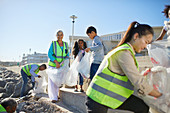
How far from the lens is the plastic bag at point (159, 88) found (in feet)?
4.88

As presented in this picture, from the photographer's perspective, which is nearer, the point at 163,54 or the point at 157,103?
the point at 157,103

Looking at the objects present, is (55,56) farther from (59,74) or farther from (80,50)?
(80,50)

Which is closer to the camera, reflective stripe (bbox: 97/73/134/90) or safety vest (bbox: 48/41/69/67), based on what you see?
reflective stripe (bbox: 97/73/134/90)

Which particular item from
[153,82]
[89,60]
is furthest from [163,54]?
[89,60]

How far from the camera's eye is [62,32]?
4367mm

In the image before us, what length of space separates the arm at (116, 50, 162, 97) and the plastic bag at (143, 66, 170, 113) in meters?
0.08

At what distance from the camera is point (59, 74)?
4.28 m

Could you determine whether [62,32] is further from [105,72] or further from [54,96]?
[105,72]

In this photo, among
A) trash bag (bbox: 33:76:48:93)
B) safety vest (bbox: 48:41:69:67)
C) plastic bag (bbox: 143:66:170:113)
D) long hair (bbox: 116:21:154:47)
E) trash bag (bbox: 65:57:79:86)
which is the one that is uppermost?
long hair (bbox: 116:21:154:47)

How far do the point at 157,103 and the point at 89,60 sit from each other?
8.76ft

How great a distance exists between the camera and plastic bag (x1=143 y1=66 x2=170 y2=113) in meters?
1.49

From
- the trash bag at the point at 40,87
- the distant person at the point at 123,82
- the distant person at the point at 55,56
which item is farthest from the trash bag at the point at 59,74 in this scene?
the distant person at the point at 123,82

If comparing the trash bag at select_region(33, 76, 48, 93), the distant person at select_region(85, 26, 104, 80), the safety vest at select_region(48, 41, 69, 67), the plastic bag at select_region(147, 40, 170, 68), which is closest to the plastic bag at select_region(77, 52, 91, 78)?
the distant person at select_region(85, 26, 104, 80)

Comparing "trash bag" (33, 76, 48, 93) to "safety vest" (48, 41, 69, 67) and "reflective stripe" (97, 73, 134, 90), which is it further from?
"reflective stripe" (97, 73, 134, 90)
